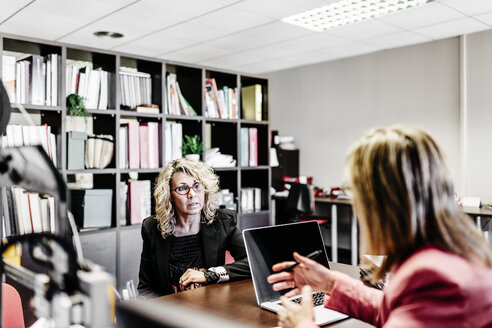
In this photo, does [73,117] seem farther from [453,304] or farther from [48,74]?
[453,304]

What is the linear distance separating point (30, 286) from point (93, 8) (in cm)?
361

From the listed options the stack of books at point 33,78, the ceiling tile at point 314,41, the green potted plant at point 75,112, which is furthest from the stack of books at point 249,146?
the stack of books at point 33,78

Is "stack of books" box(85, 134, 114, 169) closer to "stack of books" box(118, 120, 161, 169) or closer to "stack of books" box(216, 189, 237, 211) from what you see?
"stack of books" box(118, 120, 161, 169)

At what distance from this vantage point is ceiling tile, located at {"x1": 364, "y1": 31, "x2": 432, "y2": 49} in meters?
4.62

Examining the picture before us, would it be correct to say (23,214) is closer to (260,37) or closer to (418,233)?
(418,233)

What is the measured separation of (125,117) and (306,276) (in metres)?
2.64

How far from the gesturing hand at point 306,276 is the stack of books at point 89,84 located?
7.58 feet

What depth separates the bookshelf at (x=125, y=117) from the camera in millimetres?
3027

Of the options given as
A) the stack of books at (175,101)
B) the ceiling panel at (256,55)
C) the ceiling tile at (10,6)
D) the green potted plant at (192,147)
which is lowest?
the green potted plant at (192,147)

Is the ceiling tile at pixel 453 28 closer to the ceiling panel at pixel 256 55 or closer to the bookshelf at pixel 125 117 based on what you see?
the ceiling panel at pixel 256 55

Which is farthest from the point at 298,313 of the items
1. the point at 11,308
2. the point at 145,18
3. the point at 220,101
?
the point at 145,18

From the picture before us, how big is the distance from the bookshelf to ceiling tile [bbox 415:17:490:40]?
5.73 feet

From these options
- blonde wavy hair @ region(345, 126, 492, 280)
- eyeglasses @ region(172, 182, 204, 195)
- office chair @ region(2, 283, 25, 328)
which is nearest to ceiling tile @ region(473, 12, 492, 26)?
eyeglasses @ region(172, 182, 204, 195)

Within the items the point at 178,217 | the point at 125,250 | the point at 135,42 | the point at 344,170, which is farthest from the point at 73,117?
the point at 344,170
